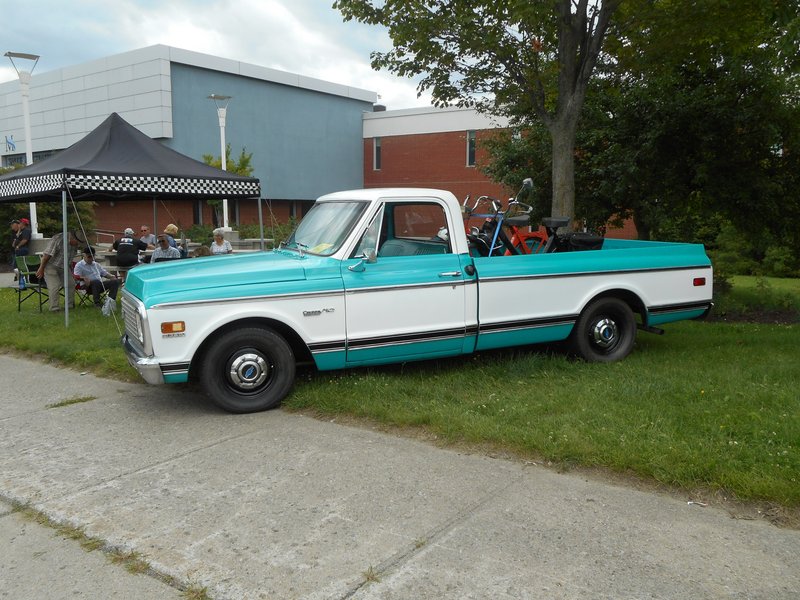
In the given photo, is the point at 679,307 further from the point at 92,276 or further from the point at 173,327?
the point at 92,276

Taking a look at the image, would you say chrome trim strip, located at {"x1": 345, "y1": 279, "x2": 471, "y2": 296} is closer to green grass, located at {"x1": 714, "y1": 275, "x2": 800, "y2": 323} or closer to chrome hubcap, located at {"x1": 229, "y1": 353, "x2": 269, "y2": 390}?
chrome hubcap, located at {"x1": 229, "y1": 353, "x2": 269, "y2": 390}

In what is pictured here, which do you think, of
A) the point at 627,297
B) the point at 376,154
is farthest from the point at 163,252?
the point at 376,154

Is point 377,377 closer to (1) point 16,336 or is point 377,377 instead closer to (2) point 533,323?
(2) point 533,323

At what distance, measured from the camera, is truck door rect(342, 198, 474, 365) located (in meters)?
6.20

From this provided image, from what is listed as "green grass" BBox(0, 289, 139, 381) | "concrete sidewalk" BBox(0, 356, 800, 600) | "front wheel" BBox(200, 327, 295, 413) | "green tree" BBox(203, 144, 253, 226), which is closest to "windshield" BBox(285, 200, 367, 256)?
"front wheel" BBox(200, 327, 295, 413)

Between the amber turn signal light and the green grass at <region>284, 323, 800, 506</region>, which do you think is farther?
the amber turn signal light

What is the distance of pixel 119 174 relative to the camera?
1022 centimetres

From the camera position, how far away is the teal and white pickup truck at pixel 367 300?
5.79 m

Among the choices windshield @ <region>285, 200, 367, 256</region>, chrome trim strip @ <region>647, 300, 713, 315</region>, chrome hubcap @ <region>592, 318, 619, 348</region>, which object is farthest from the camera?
chrome trim strip @ <region>647, 300, 713, 315</region>

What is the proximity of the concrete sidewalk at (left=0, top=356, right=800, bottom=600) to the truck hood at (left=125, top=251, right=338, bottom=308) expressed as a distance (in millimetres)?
1086

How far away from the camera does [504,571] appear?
3.40 m

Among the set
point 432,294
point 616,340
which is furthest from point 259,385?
point 616,340

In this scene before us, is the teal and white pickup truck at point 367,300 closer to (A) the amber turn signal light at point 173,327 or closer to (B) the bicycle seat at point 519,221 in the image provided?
(A) the amber turn signal light at point 173,327

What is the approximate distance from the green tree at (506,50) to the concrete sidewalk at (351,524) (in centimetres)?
614
